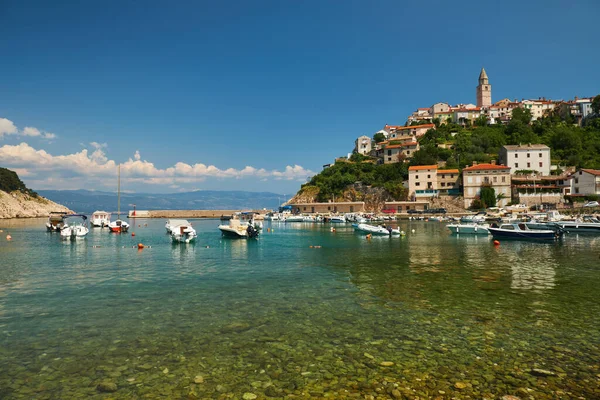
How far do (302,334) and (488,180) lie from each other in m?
95.4

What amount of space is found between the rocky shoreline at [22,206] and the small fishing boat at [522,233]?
440 feet

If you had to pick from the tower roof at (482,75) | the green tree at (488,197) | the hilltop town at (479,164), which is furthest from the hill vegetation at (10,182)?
the tower roof at (482,75)

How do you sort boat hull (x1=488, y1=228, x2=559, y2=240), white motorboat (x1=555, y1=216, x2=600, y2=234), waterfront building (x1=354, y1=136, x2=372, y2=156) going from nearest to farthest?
boat hull (x1=488, y1=228, x2=559, y2=240) → white motorboat (x1=555, y1=216, x2=600, y2=234) → waterfront building (x1=354, y1=136, x2=372, y2=156)

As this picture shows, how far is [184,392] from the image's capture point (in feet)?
24.5

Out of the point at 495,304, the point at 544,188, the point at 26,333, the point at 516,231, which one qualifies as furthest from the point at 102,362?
the point at 544,188

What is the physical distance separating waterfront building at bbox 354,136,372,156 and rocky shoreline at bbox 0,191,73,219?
123590 millimetres

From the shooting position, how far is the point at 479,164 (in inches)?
3809

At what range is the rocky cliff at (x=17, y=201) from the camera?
381ft

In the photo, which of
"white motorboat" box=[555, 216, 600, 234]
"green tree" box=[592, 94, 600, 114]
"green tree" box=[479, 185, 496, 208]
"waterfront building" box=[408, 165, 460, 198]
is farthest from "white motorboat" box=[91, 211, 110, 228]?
"green tree" box=[592, 94, 600, 114]

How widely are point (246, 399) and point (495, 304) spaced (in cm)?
1096

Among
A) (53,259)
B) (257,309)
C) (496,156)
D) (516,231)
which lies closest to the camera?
(257,309)

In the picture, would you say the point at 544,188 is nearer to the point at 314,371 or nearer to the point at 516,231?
the point at 516,231

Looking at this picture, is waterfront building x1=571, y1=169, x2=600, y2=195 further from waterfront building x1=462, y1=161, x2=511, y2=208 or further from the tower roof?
the tower roof

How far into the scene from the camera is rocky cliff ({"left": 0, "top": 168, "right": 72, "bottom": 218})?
381 ft
